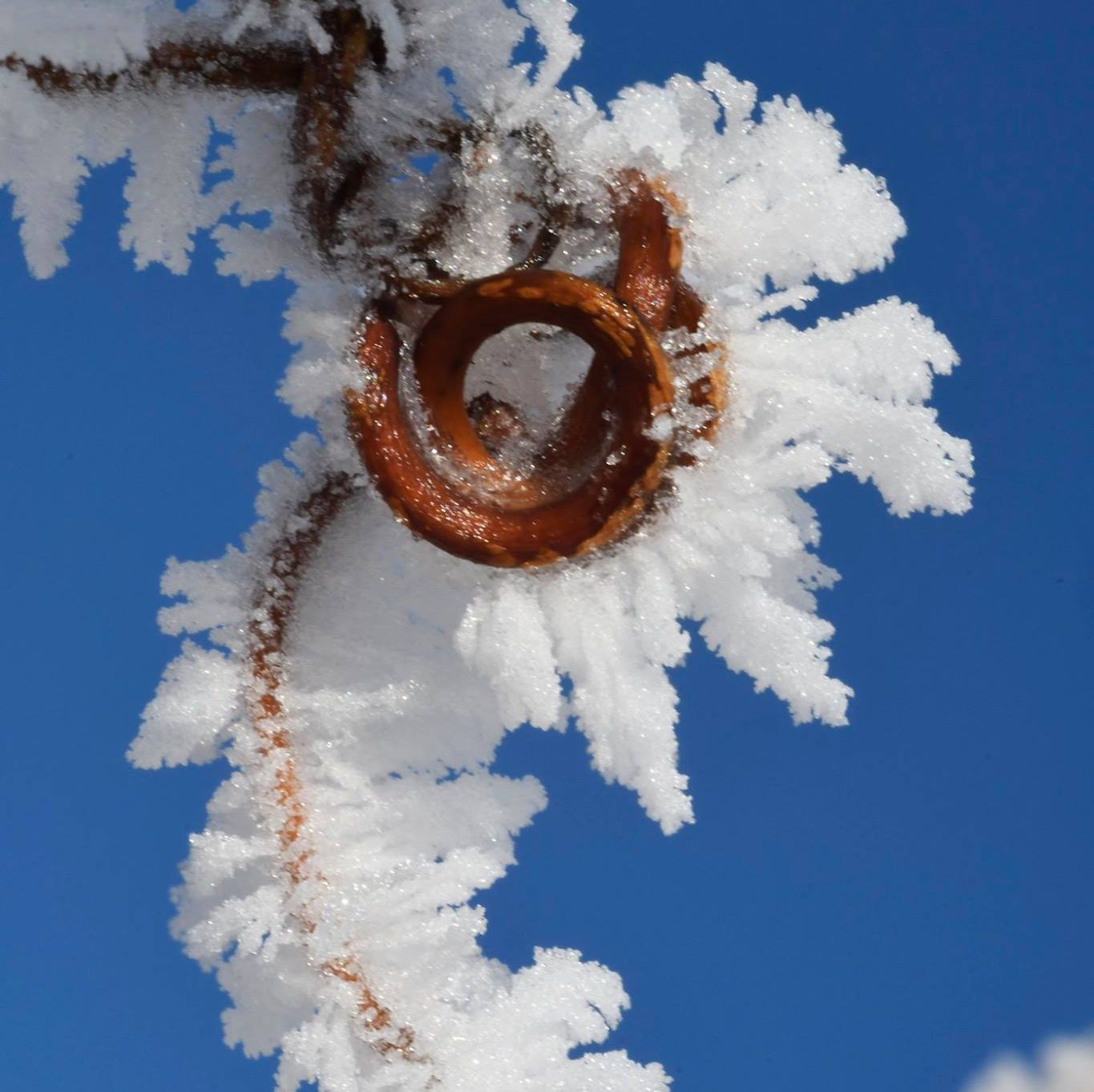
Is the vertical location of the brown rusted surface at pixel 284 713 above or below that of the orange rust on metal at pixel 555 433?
below

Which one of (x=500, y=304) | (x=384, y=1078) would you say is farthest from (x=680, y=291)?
(x=384, y=1078)

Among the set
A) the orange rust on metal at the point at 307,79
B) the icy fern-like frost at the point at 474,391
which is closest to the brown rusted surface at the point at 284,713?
the icy fern-like frost at the point at 474,391

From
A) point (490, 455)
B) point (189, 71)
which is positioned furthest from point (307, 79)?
point (490, 455)

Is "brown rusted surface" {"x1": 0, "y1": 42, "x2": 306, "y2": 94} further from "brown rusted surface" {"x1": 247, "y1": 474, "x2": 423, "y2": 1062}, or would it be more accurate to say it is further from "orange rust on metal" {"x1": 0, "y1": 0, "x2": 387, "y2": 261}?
"brown rusted surface" {"x1": 247, "y1": 474, "x2": 423, "y2": 1062}

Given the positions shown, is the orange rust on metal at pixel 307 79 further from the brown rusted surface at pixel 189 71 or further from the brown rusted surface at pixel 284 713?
the brown rusted surface at pixel 284 713

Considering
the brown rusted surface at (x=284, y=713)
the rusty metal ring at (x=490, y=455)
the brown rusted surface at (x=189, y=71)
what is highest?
the brown rusted surface at (x=189, y=71)

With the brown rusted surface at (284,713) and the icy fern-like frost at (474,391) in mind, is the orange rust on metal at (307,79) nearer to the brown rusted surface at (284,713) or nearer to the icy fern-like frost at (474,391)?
the icy fern-like frost at (474,391)

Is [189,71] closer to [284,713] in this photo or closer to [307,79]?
[307,79]
